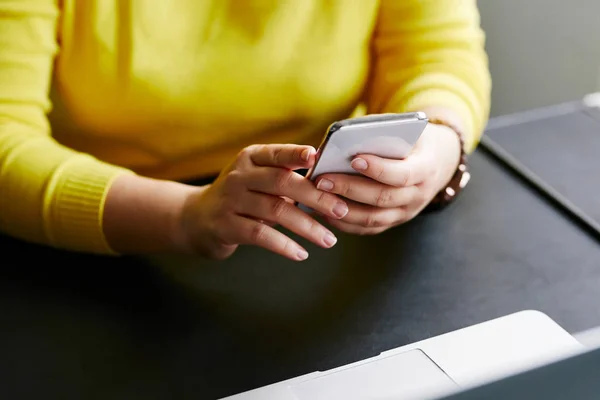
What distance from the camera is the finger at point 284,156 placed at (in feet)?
1.75

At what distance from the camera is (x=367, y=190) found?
579mm

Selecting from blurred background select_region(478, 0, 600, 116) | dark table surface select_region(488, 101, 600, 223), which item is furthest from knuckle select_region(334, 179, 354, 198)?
blurred background select_region(478, 0, 600, 116)

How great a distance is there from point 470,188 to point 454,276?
0.54ft

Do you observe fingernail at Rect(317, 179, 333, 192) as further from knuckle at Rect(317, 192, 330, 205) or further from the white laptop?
the white laptop

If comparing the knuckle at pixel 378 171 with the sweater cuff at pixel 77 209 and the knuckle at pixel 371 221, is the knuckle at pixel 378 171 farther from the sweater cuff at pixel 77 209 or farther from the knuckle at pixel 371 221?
the sweater cuff at pixel 77 209

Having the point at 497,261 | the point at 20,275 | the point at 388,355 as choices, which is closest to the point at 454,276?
the point at 497,261

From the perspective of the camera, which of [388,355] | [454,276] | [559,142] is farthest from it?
[559,142]

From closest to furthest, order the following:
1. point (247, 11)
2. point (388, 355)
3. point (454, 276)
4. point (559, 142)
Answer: point (388, 355) → point (454, 276) → point (247, 11) → point (559, 142)

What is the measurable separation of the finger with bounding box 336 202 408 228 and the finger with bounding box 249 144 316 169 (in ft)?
0.25

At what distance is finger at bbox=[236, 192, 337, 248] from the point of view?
571mm

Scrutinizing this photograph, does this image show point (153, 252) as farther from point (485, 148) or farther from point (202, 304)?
point (485, 148)

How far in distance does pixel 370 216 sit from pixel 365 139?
117 mm

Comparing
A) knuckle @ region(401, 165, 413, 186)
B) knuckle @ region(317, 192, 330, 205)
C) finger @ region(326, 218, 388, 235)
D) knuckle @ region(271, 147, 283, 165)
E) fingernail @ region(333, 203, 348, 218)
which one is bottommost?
finger @ region(326, 218, 388, 235)

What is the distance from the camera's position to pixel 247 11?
2.36ft
